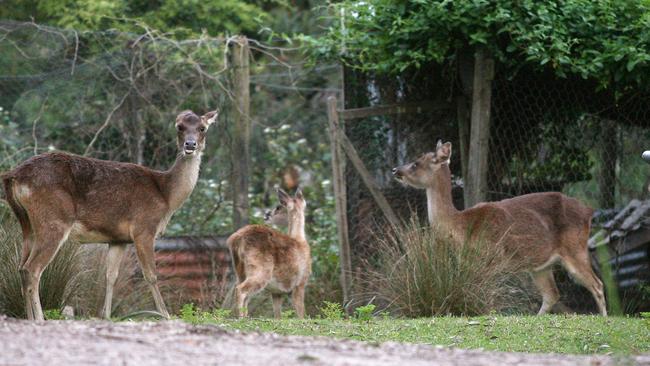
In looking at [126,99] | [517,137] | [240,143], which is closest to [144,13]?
[126,99]

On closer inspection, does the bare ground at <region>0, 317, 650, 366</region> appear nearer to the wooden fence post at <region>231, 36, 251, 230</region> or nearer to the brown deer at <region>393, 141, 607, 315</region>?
the brown deer at <region>393, 141, 607, 315</region>

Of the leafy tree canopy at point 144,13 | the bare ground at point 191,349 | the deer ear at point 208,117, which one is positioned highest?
the leafy tree canopy at point 144,13

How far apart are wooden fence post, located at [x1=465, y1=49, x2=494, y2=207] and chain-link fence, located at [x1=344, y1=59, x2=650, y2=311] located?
470 millimetres

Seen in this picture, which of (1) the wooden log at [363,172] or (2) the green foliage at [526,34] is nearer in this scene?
(2) the green foliage at [526,34]

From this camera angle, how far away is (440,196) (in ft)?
34.6

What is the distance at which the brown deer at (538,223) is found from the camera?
10273 millimetres

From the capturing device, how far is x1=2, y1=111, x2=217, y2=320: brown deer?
8.23 meters

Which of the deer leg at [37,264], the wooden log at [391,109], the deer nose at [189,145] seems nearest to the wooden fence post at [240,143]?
the wooden log at [391,109]

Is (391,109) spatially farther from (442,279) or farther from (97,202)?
(97,202)

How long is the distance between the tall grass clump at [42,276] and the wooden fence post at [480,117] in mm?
3793

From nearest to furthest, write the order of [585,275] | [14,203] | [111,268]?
[14,203], [111,268], [585,275]

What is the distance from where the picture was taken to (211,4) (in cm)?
1502

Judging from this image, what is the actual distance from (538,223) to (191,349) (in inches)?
240

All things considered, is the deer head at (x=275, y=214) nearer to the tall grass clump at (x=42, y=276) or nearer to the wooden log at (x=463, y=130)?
the wooden log at (x=463, y=130)
